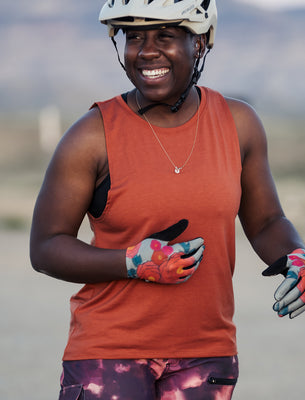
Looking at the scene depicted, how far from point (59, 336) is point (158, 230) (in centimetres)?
449

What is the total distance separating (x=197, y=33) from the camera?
3.69 metres

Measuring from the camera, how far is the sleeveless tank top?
3.38 meters

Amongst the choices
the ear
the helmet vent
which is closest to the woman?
the ear

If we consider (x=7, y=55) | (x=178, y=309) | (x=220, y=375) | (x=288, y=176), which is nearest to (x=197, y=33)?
(x=178, y=309)

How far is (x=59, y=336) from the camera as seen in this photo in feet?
25.4

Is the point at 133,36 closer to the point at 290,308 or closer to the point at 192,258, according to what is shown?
the point at 192,258

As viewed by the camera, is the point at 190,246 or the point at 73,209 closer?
the point at 190,246

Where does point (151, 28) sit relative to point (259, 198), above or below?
above

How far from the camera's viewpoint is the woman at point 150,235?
11.0 ft

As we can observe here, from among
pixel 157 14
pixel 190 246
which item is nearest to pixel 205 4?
pixel 157 14

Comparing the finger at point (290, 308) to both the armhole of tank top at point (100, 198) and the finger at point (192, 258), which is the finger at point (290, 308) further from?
the armhole of tank top at point (100, 198)

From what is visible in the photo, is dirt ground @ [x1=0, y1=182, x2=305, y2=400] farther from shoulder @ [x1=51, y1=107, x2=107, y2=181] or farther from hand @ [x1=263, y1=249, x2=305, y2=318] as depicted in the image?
shoulder @ [x1=51, y1=107, x2=107, y2=181]

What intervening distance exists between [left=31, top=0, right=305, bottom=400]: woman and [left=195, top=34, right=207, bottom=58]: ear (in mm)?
130

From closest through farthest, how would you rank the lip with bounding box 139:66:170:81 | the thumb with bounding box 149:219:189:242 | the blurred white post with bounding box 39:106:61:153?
the thumb with bounding box 149:219:189:242 → the lip with bounding box 139:66:170:81 → the blurred white post with bounding box 39:106:61:153
